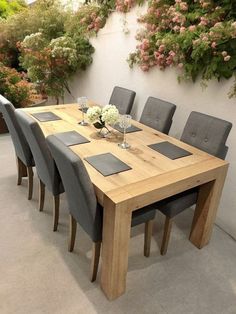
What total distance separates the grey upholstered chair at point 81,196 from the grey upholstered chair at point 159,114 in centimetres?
104

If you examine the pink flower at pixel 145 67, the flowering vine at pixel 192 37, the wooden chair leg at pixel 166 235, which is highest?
the flowering vine at pixel 192 37

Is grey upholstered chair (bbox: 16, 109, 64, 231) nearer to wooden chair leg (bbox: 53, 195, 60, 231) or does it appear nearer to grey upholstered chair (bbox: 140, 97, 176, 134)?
wooden chair leg (bbox: 53, 195, 60, 231)

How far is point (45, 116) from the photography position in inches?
101

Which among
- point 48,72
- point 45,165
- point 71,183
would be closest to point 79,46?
point 48,72

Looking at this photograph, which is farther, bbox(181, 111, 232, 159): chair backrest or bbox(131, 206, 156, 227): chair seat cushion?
bbox(181, 111, 232, 159): chair backrest

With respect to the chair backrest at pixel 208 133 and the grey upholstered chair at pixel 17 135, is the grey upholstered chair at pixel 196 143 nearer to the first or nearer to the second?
the chair backrest at pixel 208 133

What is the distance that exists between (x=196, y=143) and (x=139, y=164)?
0.69 metres

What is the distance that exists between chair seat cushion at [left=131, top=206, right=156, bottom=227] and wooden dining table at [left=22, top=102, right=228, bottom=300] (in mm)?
218

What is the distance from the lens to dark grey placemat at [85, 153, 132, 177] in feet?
5.41

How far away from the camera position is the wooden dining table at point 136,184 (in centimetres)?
145

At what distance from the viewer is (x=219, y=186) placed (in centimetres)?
190

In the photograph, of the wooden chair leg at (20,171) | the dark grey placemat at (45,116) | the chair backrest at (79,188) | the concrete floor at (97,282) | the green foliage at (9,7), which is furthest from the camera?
the green foliage at (9,7)

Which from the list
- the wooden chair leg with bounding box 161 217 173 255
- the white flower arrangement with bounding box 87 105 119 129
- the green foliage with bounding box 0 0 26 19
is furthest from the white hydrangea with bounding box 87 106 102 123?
the green foliage with bounding box 0 0 26 19

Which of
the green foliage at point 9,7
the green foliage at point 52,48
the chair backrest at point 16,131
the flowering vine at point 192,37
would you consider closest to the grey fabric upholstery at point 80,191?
the chair backrest at point 16,131
